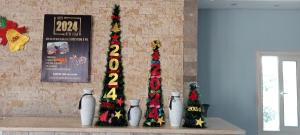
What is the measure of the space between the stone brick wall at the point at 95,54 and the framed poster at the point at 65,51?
0.08 metres

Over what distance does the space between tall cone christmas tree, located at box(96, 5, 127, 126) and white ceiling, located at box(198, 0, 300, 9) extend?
302 cm

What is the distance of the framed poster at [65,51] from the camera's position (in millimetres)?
3119

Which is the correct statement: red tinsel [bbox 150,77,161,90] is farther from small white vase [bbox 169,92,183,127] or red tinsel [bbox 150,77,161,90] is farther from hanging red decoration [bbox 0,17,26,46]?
hanging red decoration [bbox 0,17,26,46]

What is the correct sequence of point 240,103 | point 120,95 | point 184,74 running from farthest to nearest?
1. point 240,103
2. point 184,74
3. point 120,95

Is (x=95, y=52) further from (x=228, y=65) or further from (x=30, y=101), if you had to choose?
(x=228, y=65)

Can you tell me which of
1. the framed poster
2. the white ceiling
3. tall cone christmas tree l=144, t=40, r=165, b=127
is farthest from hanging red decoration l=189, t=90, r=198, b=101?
the white ceiling

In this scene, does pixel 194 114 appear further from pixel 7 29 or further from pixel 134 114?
pixel 7 29

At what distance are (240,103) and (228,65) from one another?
770 mm

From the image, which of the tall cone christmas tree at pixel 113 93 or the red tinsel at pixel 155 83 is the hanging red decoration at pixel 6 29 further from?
the red tinsel at pixel 155 83

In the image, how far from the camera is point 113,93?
7.00 ft

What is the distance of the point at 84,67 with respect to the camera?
3145 mm

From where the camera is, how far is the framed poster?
3.12m

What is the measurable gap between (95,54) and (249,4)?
3.17 meters

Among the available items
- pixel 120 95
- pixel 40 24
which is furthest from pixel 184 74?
pixel 40 24
